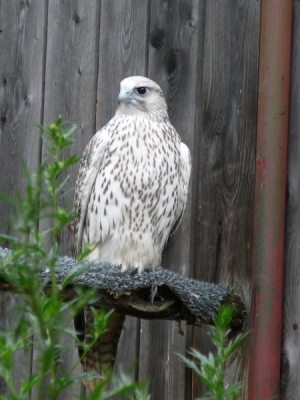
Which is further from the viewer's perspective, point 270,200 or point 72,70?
point 72,70

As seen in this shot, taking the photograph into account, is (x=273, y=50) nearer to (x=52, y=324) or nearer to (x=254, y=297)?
(x=254, y=297)

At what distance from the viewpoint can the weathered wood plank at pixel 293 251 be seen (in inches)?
107

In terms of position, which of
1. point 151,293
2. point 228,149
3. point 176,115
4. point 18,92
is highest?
point 18,92

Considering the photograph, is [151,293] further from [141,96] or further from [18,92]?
[18,92]

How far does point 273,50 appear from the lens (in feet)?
9.12

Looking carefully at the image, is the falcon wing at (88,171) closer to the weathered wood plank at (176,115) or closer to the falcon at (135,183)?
the falcon at (135,183)

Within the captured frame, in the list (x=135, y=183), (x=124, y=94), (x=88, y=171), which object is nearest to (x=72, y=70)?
(x=124, y=94)

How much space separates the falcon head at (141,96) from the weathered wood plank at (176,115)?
2.4 inches

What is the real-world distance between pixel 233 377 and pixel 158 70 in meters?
1.26

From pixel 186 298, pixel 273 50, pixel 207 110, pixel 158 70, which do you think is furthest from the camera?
pixel 158 70

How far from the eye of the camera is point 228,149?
306 centimetres

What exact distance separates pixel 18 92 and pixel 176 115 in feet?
2.96

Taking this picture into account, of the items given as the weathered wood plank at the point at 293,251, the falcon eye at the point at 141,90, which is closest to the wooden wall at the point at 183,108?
the weathered wood plank at the point at 293,251

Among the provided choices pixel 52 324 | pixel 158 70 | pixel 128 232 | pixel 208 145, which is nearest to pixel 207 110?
pixel 208 145
